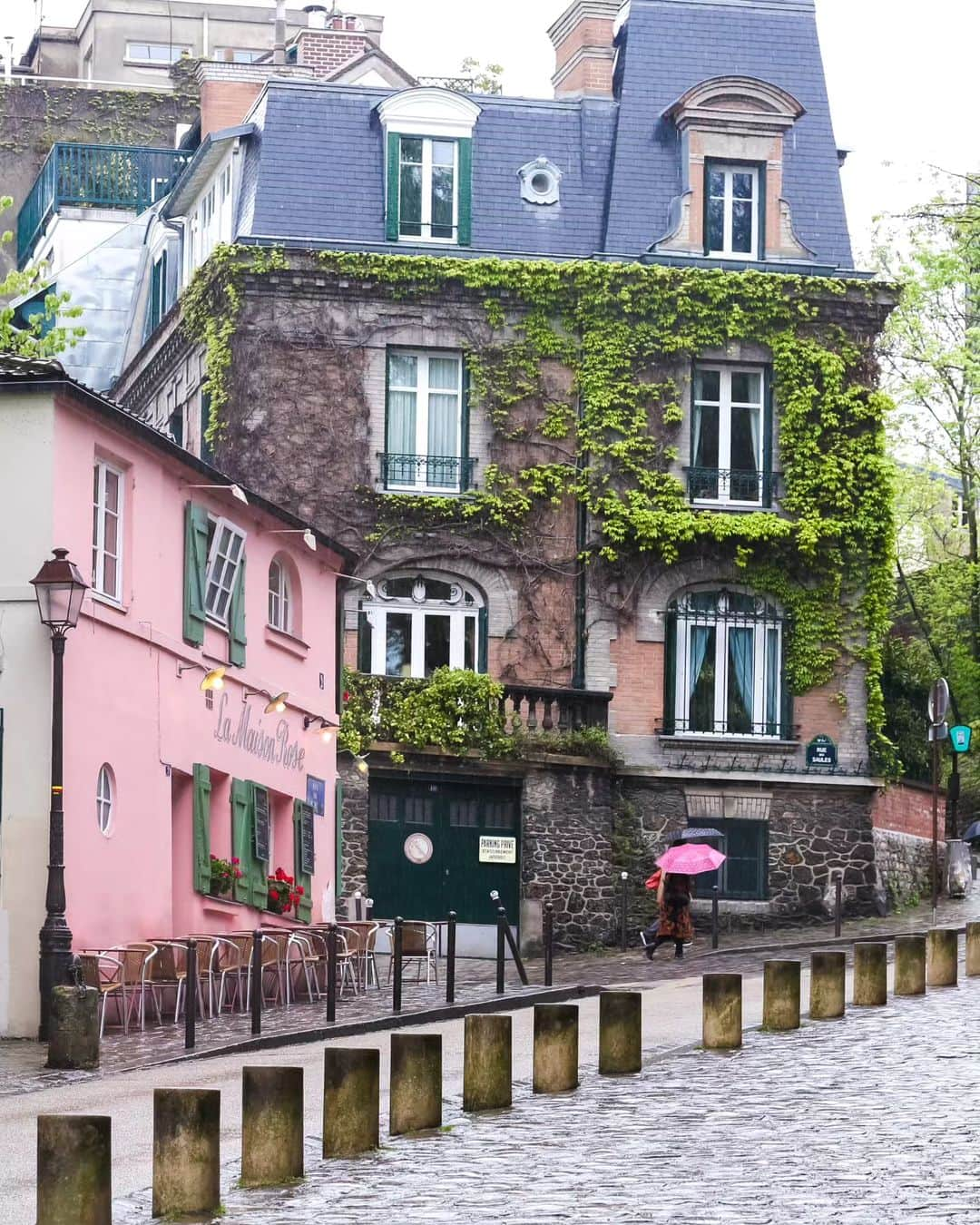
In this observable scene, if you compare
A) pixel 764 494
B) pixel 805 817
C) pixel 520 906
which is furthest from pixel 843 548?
pixel 520 906

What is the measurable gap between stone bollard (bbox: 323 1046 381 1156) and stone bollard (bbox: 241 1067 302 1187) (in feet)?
2.86

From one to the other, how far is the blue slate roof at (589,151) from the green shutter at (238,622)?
11.6 meters

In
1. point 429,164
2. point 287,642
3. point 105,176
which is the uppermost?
point 105,176

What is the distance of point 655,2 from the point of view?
41906 millimetres

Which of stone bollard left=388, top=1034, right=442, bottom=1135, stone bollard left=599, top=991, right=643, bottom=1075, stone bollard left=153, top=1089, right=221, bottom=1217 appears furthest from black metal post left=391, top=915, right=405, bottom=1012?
stone bollard left=153, top=1089, right=221, bottom=1217

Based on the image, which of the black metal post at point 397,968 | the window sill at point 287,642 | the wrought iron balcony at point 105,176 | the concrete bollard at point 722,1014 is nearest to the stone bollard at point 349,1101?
the concrete bollard at point 722,1014

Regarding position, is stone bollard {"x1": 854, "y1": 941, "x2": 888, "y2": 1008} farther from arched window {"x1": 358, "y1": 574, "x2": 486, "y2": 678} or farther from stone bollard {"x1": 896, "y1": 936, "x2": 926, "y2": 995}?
arched window {"x1": 358, "y1": 574, "x2": 486, "y2": 678}

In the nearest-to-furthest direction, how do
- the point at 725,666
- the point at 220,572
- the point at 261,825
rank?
the point at 220,572 → the point at 261,825 → the point at 725,666

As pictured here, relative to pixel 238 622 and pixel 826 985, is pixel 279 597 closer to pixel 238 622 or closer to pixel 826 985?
pixel 238 622

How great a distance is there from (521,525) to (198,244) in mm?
8189

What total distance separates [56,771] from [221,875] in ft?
18.5

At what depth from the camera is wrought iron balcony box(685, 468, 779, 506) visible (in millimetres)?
39438

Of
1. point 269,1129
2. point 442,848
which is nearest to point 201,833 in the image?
point 442,848

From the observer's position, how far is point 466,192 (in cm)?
4044
